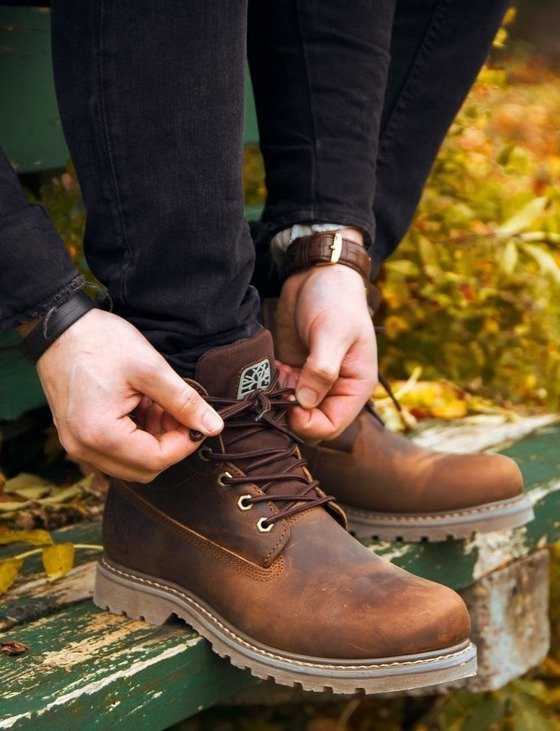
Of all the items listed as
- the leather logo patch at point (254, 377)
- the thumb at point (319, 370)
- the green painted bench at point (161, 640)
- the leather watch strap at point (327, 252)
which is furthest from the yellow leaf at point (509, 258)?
the leather logo patch at point (254, 377)

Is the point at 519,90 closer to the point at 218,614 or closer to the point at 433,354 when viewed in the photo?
the point at 433,354

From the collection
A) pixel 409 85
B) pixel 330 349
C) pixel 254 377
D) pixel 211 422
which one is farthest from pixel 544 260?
pixel 211 422

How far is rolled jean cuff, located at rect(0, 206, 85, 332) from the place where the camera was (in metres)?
1.13

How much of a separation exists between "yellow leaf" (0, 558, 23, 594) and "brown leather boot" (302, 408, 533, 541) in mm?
456

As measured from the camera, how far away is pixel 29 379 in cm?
185

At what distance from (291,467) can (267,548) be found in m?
0.12

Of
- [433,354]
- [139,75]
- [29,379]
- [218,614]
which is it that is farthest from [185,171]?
[433,354]

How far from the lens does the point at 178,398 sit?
1145 mm

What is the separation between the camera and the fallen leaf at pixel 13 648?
47.4 inches

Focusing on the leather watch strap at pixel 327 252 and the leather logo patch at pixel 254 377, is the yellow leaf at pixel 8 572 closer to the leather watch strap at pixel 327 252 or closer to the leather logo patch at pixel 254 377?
the leather logo patch at pixel 254 377

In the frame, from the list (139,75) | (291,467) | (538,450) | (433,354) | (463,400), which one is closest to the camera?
(139,75)

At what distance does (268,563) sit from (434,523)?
16.9 inches

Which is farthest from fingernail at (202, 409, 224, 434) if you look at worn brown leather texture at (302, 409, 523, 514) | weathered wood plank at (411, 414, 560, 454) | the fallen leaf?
weathered wood plank at (411, 414, 560, 454)

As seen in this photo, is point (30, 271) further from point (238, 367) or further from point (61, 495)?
point (61, 495)
